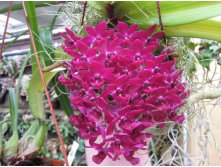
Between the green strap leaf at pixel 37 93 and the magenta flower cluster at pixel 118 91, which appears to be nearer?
the magenta flower cluster at pixel 118 91

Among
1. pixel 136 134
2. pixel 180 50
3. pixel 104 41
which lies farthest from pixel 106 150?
pixel 180 50

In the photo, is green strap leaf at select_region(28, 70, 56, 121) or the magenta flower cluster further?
green strap leaf at select_region(28, 70, 56, 121)

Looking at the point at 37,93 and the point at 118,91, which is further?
the point at 37,93

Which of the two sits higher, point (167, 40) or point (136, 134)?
point (167, 40)

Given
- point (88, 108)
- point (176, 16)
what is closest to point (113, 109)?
point (88, 108)

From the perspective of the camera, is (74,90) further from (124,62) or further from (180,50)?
(180,50)

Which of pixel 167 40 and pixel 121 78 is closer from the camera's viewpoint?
pixel 121 78

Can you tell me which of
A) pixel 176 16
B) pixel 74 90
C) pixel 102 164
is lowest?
pixel 102 164
